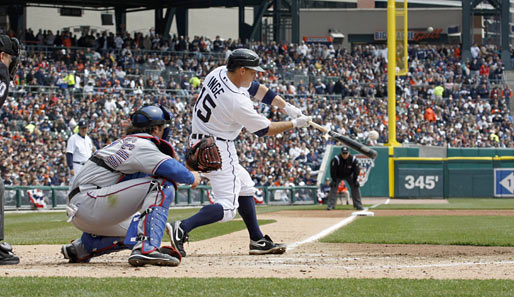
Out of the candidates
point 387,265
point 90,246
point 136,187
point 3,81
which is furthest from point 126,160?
point 387,265

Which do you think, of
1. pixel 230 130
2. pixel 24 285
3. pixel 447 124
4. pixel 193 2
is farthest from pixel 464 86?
pixel 24 285

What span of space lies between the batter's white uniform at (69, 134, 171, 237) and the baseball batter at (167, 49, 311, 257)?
2.70 feet

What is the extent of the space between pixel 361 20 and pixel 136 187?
43.8 m

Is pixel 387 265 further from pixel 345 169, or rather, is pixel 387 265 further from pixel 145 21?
pixel 145 21

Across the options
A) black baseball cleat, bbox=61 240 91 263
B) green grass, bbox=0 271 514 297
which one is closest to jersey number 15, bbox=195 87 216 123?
black baseball cleat, bbox=61 240 91 263

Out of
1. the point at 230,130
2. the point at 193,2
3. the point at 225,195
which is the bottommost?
the point at 225,195

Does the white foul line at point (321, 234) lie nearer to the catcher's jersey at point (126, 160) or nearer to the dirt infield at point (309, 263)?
the dirt infield at point (309, 263)

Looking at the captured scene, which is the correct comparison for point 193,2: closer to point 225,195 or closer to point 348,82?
point 348,82

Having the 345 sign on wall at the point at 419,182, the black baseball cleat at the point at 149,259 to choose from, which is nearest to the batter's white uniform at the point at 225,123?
the black baseball cleat at the point at 149,259

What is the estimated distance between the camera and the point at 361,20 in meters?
47.7

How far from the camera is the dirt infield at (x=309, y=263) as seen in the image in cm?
500

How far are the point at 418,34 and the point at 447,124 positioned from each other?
1868 centimetres

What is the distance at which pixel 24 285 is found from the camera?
424 cm

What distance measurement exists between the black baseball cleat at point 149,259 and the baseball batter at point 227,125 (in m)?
0.89
